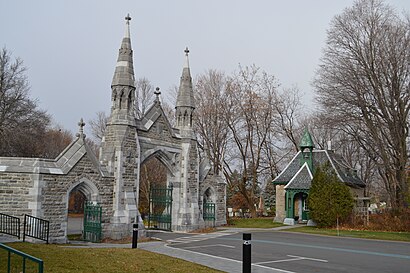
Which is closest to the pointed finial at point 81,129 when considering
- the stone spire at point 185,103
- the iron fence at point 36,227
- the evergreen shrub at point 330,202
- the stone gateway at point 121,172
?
the stone gateway at point 121,172

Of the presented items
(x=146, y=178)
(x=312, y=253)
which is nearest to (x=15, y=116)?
(x=146, y=178)

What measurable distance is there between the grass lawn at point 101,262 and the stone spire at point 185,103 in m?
12.9

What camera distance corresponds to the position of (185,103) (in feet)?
83.4

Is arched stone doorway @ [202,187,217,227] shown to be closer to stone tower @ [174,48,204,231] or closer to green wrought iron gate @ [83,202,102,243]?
stone tower @ [174,48,204,231]

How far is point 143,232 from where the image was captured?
66.8 feet

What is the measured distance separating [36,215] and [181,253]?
19.7ft

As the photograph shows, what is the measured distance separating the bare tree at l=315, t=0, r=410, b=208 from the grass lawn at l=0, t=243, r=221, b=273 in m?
19.9

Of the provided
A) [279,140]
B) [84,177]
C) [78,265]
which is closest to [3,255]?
[78,265]

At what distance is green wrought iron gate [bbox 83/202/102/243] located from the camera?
18.7 m

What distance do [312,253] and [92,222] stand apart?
9618 mm

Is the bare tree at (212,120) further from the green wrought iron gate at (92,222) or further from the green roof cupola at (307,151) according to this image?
the green wrought iron gate at (92,222)

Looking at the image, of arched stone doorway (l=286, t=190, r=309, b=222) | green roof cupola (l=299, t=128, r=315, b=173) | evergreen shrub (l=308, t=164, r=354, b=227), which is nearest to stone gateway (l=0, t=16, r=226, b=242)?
arched stone doorway (l=286, t=190, r=309, b=222)

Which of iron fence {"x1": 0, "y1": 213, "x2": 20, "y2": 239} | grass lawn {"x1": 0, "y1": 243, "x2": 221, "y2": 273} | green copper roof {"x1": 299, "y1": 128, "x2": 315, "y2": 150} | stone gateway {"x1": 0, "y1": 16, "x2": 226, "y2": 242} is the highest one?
green copper roof {"x1": 299, "y1": 128, "x2": 315, "y2": 150}

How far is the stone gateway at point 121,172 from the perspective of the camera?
54.7ft
